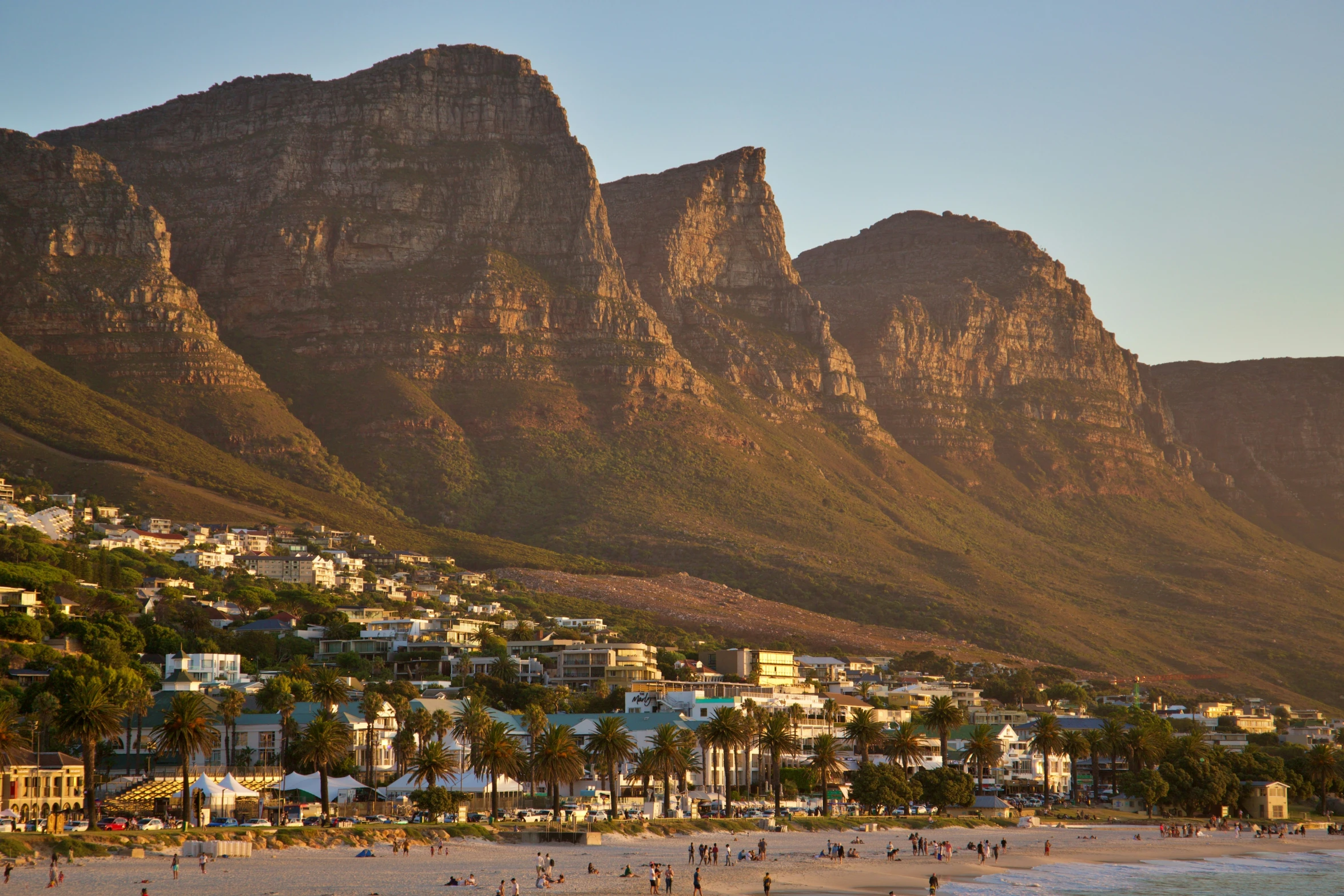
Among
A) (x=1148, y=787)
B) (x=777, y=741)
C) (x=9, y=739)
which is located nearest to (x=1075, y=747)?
(x=1148, y=787)

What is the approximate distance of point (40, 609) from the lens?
416 feet

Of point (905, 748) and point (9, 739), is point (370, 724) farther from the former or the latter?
point (905, 748)

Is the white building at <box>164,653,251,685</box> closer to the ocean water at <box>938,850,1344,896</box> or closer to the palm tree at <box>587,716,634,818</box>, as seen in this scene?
the palm tree at <box>587,716,634,818</box>

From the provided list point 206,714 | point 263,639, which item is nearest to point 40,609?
point 263,639

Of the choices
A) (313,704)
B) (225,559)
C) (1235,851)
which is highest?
(225,559)

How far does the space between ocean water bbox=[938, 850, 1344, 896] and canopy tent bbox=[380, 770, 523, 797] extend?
97.6 ft

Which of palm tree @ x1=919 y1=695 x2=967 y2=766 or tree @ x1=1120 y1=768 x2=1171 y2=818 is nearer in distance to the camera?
palm tree @ x1=919 y1=695 x2=967 y2=766

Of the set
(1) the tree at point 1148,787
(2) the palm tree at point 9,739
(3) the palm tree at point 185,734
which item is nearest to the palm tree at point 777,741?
(1) the tree at point 1148,787

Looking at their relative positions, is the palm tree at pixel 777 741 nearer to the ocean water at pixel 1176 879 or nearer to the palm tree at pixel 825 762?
the palm tree at pixel 825 762

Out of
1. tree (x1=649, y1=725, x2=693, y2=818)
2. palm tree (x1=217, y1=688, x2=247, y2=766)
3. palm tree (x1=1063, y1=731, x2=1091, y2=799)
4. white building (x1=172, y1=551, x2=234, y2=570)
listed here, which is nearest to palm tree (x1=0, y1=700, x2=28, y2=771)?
palm tree (x1=217, y1=688, x2=247, y2=766)

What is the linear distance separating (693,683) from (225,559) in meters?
72.0

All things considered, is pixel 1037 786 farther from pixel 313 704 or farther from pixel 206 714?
pixel 206 714

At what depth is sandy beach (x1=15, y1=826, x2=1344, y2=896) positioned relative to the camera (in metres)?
64.3

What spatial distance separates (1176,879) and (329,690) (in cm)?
4805
